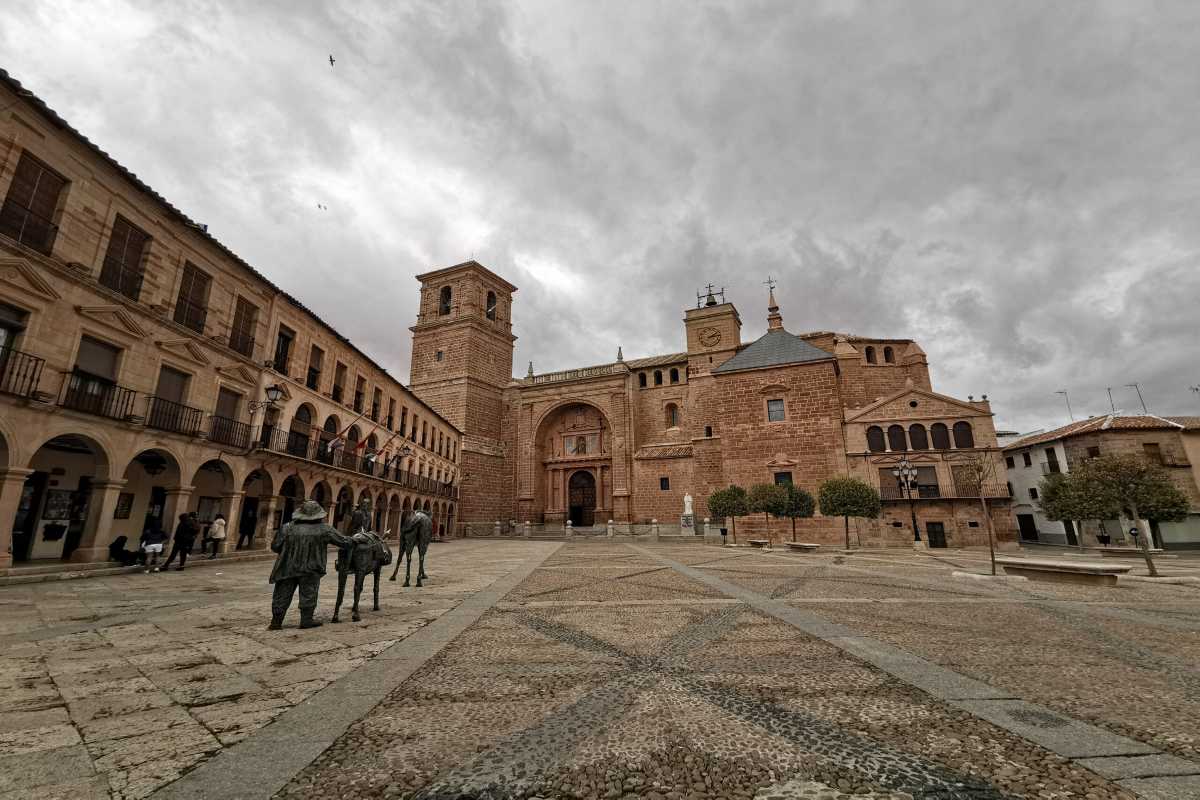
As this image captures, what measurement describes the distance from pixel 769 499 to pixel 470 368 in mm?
24912

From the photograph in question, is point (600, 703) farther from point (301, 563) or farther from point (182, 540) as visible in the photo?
point (182, 540)

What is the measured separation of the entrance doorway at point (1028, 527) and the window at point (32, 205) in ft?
148

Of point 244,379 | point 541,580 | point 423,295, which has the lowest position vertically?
point 541,580

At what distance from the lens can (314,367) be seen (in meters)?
18.9

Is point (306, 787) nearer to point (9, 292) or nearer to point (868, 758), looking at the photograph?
point (868, 758)

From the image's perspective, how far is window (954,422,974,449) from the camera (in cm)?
2611

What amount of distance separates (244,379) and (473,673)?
50.2ft

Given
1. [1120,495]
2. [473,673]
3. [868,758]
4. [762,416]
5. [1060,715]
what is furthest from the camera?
[762,416]

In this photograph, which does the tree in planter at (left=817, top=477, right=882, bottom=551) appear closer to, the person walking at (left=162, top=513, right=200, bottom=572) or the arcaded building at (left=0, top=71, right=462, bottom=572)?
the arcaded building at (left=0, top=71, right=462, bottom=572)

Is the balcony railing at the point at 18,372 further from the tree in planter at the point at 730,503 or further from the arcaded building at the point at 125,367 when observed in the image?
the tree in planter at the point at 730,503

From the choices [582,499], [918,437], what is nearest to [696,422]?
[582,499]

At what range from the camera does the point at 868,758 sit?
2389 mm

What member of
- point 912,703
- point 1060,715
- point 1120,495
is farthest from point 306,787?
point 1120,495

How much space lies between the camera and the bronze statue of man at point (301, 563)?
5.29m
